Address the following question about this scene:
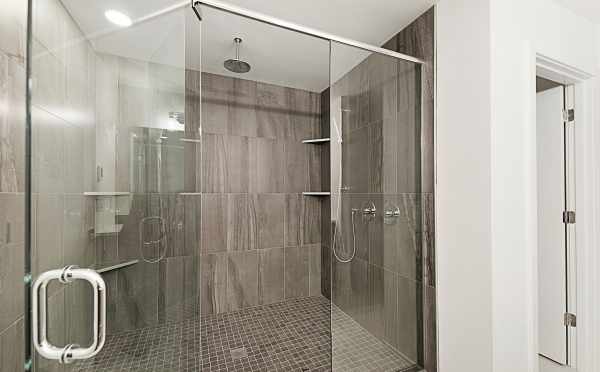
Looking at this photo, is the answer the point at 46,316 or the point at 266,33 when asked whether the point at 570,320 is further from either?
the point at 266,33

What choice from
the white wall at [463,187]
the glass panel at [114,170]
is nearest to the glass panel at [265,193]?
the white wall at [463,187]

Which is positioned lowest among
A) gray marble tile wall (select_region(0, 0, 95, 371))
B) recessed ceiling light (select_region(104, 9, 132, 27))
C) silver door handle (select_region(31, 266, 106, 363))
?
silver door handle (select_region(31, 266, 106, 363))

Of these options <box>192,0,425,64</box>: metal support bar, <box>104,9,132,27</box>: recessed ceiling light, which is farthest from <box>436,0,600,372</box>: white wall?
<box>104,9,132,27</box>: recessed ceiling light

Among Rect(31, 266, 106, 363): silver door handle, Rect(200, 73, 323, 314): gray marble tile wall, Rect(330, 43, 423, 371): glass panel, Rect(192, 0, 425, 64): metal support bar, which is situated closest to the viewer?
Rect(31, 266, 106, 363): silver door handle

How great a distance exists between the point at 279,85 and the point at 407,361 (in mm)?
2823

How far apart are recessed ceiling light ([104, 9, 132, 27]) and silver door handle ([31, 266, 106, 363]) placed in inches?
29.5

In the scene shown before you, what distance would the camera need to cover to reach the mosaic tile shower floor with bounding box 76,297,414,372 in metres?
0.89

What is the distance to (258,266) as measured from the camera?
9.26 feet

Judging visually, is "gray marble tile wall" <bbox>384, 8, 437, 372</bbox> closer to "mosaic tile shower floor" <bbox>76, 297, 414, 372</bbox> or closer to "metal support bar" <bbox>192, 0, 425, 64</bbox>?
"metal support bar" <bbox>192, 0, 425, 64</bbox>

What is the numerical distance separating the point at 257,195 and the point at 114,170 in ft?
6.66

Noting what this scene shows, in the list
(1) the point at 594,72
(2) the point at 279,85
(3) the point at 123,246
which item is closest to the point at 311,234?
(2) the point at 279,85

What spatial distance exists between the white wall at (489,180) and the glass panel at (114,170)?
4.83 ft

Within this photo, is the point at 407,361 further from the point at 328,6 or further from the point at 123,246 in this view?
the point at 328,6

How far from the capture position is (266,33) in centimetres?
200
